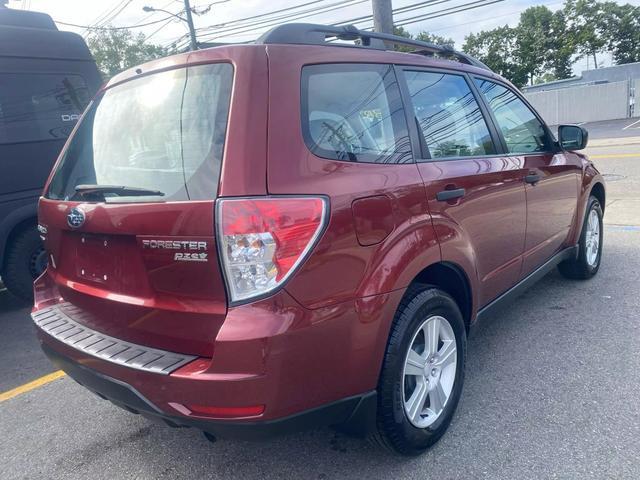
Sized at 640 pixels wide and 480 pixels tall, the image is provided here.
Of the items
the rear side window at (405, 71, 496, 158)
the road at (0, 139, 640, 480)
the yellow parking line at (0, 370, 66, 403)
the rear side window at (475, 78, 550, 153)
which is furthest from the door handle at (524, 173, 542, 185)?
the yellow parking line at (0, 370, 66, 403)

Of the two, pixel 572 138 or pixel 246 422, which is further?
pixel 572 138

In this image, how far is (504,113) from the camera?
3465mm

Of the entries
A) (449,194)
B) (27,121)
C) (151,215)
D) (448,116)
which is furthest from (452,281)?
(27,121)

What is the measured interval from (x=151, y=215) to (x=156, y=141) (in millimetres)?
374

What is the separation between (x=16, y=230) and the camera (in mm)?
5074

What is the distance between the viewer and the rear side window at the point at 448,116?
263 cm

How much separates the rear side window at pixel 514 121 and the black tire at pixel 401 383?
1485mm

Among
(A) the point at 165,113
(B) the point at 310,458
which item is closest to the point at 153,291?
(A) the point at 165,113

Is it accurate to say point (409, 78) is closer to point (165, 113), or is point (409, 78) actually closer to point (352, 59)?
point (352, 59)

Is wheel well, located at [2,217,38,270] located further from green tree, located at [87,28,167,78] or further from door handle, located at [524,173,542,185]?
green tree, located at [87,28,167,78]

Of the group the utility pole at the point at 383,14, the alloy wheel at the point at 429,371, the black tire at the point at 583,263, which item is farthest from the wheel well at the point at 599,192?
the utility pole at the point at 383,14

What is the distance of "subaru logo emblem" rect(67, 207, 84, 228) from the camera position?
222 centimetres

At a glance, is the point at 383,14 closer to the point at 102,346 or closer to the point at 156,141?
the point at 156,141

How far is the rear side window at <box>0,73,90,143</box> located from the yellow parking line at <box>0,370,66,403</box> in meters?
2.73
